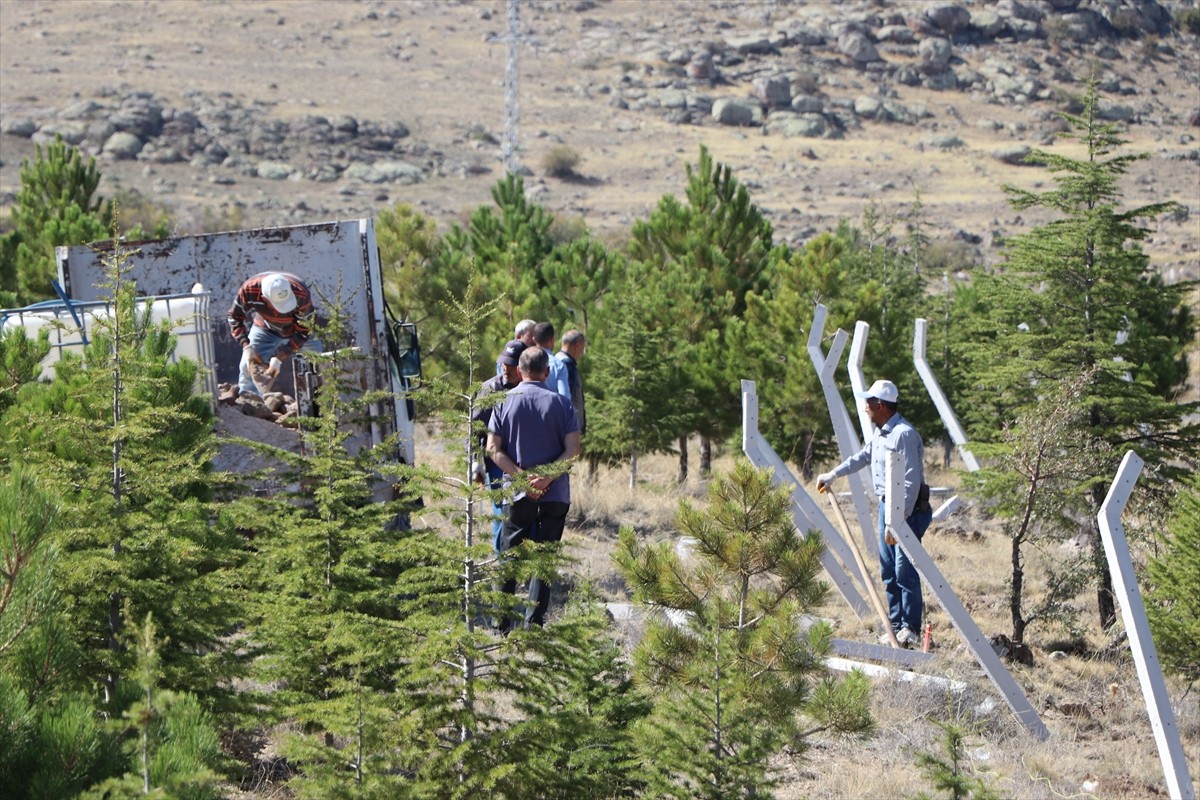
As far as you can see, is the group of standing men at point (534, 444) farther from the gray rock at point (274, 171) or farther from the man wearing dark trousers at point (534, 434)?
the gray rock at point (274, 171)

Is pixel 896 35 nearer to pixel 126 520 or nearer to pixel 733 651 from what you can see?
pixel 733 651

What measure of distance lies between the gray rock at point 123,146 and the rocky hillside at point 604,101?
0.36ft

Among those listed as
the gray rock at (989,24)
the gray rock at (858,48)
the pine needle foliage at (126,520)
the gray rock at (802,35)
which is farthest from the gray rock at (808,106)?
the pine needle foliage at (126,520)

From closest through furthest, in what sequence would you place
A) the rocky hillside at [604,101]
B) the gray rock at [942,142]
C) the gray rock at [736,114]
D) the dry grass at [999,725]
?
the dry grass at [999,725] < the rocky hillside at [604,101] < the gray rock at [942,142] < the gray rock at [736,114]

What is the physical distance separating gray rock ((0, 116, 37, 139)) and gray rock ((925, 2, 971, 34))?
51.1m

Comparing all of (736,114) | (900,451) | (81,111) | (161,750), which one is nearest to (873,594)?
(900,451)

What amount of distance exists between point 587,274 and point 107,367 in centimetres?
1182

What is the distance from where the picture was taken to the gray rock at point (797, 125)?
211 feet

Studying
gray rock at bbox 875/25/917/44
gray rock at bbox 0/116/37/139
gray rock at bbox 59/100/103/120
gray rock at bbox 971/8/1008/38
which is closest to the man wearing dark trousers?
gray rock at bbox 0/116/37/139

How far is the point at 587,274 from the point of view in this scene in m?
16.8

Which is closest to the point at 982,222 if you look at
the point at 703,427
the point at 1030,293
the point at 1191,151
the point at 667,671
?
the point at 1191,151

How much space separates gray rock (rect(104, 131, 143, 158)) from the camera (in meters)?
51.5

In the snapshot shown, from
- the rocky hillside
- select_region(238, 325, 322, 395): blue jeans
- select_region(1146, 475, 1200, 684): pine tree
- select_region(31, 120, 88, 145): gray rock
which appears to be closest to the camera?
select_region(1146, 475, 1200, 684): pine tree

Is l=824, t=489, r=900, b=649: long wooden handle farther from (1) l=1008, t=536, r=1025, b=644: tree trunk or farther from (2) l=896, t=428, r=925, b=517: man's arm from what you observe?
(1) l=1008, t=536, r=1025, b=644: tree trunk
